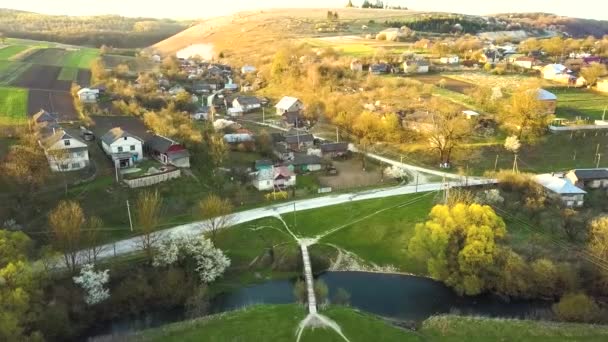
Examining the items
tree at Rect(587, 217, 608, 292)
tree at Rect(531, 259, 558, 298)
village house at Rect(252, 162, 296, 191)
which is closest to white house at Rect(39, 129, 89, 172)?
village house at Rect(252, 162, 296, 191)

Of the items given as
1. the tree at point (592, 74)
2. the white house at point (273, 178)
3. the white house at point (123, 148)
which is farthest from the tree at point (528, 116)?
the white house at point (123, 148)

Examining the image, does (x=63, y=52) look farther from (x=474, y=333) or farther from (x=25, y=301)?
(x=474, y=333)

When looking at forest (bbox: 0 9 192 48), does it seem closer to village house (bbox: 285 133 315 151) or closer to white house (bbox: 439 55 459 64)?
white house (bbox: 439 55 459 64)

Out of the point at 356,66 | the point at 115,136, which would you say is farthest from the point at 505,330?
the point at 356,66

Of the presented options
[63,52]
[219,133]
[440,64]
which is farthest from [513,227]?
[63,52]

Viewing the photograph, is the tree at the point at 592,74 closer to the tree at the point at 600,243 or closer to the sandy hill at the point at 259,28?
the tree at the point at 600,243
